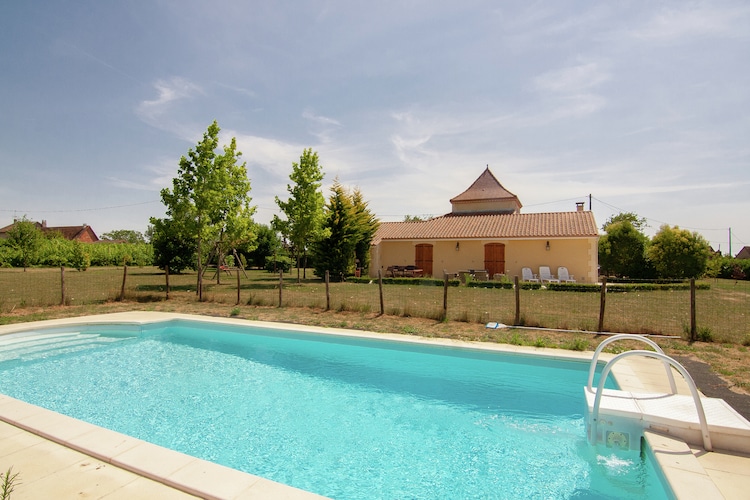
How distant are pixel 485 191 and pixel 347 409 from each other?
27316 mm

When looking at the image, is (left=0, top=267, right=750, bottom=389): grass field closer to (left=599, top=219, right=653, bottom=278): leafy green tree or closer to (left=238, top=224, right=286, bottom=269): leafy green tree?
(left=599, top=219, right=653, bottom=278): leafy green tree

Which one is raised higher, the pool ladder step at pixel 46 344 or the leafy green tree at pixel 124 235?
the leafy green tree at pixel 124 235

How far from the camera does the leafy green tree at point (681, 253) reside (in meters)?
20.3

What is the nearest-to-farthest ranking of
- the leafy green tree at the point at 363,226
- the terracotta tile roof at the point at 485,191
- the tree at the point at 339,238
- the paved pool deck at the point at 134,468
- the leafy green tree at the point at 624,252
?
the paved pool deck at the point at 134,468
the tree at the point at 339,238
the leafy green tree at the point at 363,226
the leafy green tree at the point at 624,252
the terracotta tile roof at the point at 485,191

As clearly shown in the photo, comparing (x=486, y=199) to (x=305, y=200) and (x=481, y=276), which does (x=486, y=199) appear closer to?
(x=481, y=276)

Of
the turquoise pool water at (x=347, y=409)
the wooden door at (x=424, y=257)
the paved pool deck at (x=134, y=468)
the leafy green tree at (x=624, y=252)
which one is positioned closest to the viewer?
the paved pool deck at (x=134, y=468)

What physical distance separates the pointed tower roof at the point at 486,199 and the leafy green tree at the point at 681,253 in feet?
34.0

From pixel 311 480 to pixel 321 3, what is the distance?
1006cm

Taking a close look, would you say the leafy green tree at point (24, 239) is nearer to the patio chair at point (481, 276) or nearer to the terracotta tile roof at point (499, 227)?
the terracotta tile roof at point (499, 227)

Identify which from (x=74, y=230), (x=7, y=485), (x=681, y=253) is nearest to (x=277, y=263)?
(x=681, y=253)

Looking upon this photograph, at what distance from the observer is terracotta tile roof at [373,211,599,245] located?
2106 centimetres

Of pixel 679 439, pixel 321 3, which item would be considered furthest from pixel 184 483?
pixel 321 3

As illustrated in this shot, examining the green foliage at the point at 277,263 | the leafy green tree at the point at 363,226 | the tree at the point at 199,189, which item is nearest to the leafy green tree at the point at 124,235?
the green foliage at the point at 277,263

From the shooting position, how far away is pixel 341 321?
10.1m
